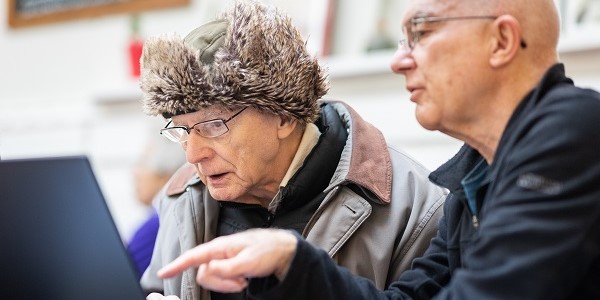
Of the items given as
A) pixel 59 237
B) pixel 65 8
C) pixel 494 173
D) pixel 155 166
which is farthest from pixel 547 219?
pixel 65 8

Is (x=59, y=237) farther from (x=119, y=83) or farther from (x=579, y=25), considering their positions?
(x=119, y=83)

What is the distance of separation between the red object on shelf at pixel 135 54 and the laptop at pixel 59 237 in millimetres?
2716

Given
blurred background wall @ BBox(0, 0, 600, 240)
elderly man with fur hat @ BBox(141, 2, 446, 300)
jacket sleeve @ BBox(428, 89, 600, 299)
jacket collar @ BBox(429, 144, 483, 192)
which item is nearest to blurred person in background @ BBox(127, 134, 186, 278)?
blurred background wall @ BBox(0, 0, 600, 240)

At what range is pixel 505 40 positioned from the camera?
45.1 inches

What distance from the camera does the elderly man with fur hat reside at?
1.66 m

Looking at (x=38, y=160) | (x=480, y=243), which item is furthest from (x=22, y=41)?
(x=480, y=243)

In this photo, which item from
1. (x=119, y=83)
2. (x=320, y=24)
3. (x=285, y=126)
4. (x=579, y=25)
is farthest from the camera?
(x=119, y=83)

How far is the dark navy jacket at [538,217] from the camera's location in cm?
100

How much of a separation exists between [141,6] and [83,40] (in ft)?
1.43

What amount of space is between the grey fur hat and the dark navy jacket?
61 centimetres

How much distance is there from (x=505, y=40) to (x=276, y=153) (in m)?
0.73

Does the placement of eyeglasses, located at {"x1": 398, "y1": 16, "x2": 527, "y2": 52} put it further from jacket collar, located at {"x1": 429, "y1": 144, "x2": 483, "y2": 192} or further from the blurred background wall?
the blurred background wall

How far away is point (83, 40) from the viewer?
4.20 meters

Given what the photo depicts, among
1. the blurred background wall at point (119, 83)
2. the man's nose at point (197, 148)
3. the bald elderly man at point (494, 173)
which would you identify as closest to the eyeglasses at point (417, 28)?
the bald elderly man at point (494, 173)
